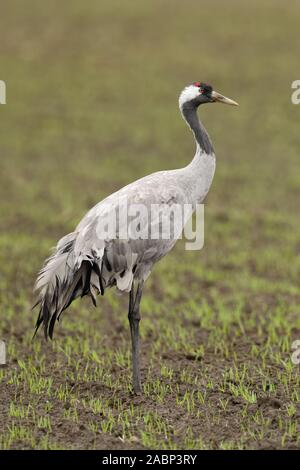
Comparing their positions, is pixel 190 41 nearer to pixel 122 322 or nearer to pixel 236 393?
pixel 122 322

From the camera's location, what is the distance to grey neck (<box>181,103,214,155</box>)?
6602mm

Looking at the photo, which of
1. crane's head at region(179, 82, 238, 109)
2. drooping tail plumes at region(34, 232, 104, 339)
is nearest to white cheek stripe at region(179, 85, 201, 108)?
crane's head at region(179, 82, 238, 109)

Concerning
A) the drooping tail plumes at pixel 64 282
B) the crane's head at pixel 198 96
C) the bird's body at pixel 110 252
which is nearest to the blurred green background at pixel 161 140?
the bird's body at pixel 110 252

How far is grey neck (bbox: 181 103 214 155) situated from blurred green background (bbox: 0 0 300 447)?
6.72ft

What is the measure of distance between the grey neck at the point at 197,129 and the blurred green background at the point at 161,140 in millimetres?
2049

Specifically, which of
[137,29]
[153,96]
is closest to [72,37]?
[137,29]

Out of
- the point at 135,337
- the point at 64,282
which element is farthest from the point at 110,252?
the point at 135,337

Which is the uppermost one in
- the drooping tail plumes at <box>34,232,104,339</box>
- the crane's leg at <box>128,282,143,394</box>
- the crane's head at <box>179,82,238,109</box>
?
the crane's head at <box>179,82,238,109</box>

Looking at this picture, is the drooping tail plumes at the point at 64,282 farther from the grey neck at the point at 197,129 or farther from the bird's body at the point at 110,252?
the grey neck at the point at 197,129

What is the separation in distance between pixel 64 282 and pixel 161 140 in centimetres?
1506

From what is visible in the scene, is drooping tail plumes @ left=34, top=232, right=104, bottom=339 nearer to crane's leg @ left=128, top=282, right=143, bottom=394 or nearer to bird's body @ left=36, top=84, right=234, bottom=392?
bird's body @ left=36, top=84, right=234, bottom=392

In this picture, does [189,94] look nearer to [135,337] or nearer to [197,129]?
[197,129]

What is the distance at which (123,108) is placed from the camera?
23.8 metres

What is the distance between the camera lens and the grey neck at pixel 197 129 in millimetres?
6602
